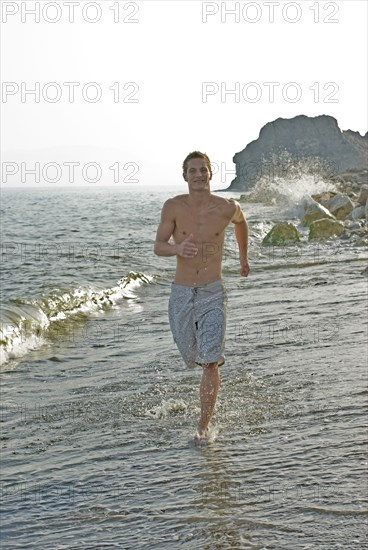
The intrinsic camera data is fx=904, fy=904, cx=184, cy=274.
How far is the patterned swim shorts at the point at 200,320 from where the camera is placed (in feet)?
20.9

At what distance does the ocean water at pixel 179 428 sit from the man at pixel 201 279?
0.52 m

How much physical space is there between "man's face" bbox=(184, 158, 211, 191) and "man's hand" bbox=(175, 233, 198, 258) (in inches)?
18.2

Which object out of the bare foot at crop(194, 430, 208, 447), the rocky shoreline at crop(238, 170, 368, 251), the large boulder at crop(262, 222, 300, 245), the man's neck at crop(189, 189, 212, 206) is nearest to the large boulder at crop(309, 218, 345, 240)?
the rocky shoreline at crop(238, 170, 368, 251)

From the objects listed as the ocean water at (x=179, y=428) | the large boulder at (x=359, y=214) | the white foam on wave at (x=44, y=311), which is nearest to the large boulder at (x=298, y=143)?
the large boulder at (x=359, y=214)

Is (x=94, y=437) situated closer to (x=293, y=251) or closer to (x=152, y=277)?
(x=152, y=277)

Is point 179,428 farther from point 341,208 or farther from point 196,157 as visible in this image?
point 341,208

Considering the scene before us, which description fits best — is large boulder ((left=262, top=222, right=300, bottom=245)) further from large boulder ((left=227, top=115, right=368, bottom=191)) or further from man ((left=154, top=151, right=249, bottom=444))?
large boulder ((left=227, top=115, right=368, bottom=191))

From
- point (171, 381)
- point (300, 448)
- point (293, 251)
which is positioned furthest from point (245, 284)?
point (300, 448)

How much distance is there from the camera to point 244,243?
6.67 metres

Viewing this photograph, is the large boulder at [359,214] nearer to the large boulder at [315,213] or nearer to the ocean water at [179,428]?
the large boulder at [315,213]

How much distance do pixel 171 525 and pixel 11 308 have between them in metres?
8.70

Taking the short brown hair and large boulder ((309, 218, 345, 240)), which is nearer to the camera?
the short brown hair

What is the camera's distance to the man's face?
6195mm

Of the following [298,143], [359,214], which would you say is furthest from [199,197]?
[298,143]
